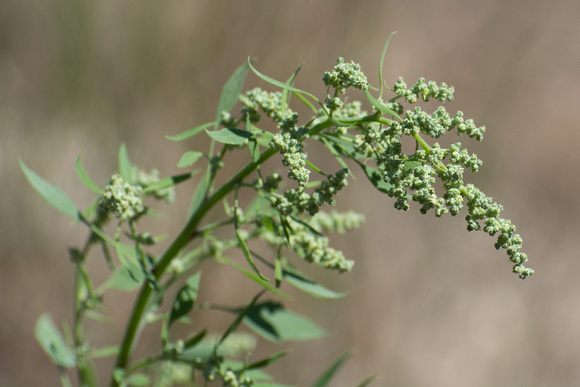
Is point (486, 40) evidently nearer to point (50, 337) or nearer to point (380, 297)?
point (380, 297)

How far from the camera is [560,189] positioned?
6594mm

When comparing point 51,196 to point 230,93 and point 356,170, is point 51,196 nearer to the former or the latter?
point 230,93

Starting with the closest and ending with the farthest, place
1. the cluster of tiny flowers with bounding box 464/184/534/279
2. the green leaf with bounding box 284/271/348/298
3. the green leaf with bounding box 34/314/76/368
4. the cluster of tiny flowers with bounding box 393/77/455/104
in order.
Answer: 1. the cluster of tiny flowers with bounding box 464/184/534/279
2. the cluster of tiny flowers with bounding box 393/77/455/104
3. the green leaf with bounding box 284/271/348/298
4. the green leaf with bounding box 34/314/76/368

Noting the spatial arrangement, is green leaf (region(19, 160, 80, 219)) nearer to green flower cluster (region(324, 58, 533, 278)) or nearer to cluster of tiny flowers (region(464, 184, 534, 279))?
green flower cluster (region(324, 58, 533, 278))

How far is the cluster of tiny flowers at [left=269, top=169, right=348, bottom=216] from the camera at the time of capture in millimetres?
1409

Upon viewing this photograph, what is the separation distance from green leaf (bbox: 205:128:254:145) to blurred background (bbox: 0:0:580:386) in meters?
3.64

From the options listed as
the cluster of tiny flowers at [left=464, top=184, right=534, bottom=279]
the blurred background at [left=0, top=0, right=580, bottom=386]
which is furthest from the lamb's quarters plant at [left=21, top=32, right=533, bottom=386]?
the blurred background at [left=0, top=0, right=580, bottom=386]

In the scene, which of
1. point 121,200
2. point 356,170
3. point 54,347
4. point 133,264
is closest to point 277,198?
point 121,200

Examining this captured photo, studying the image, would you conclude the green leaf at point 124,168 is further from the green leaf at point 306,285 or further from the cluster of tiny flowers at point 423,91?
the cluster of tiny flowers at point 423,91

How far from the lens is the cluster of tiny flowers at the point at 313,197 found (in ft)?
4.62

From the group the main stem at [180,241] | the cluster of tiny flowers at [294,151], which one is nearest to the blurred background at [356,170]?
the main stem at [180,241]

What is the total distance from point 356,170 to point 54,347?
3468mm

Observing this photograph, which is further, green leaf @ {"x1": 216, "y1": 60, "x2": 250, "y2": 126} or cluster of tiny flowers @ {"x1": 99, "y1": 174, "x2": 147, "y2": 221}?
green leaf @ {"x1": 216, "y1": 60, "x2": 250, "y2": 126}

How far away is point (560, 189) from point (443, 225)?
1.57 meters
